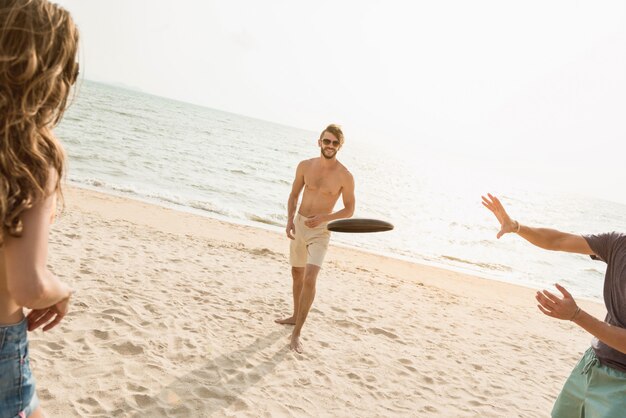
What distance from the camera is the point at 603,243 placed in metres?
2.55

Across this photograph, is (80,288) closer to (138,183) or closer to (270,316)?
(270,316)

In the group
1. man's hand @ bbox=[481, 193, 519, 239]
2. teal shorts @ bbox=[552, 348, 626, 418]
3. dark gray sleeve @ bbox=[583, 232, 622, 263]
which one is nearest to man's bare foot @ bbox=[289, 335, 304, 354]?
man's hand @ bbox=[481, 193, 519, 239]

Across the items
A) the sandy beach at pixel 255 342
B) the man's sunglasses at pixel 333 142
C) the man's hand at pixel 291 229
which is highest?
the man's sunglasses at pixel 333 142

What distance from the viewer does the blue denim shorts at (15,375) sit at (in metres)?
1.42

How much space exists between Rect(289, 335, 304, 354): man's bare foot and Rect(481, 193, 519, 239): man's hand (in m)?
2.93

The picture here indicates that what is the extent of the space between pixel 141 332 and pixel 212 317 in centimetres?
105

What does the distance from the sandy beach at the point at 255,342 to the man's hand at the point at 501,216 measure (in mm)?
2289

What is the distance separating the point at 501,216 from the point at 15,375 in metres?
2.89

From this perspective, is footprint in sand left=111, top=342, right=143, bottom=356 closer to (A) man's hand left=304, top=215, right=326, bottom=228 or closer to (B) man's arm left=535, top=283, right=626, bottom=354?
(A) man's hand left=304, top=215, right=326, bottom=228

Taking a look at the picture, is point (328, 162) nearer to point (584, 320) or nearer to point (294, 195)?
point (294, 195)

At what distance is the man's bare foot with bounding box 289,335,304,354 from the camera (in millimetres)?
5309

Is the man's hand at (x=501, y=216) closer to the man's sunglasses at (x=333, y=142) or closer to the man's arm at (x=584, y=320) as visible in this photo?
the man's arm at (x=584, y=320)

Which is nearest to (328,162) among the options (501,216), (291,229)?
(291,229)

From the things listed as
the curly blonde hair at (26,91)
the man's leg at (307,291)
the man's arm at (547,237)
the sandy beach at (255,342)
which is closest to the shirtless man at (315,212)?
the man's leg at (307,291)
